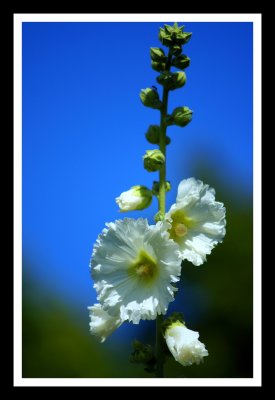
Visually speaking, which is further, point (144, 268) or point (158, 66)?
point (158, 66)

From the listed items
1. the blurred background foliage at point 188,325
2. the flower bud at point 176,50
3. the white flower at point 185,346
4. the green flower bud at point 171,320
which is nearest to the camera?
the white flower at point 185,346

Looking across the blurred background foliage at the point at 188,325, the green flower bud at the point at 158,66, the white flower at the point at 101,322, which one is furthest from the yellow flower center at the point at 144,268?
the blurred background foliage at the point at 188,325

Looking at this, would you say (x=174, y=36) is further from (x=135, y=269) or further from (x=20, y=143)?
(x=135, y=269)

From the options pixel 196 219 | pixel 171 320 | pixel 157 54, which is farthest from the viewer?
pixel 157 54

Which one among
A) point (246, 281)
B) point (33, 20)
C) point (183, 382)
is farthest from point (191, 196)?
point (246, 281)

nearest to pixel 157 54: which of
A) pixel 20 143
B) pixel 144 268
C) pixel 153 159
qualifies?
pixel 153 159

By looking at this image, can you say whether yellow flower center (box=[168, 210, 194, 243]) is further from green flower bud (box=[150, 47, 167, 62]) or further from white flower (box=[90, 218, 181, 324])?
green flower bud (box=[150, 47, 167, 62])

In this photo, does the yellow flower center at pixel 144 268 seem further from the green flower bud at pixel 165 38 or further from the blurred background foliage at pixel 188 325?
the blurred background foliage at pixel 188 325
